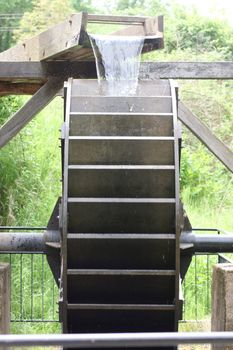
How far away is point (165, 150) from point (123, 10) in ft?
71.7

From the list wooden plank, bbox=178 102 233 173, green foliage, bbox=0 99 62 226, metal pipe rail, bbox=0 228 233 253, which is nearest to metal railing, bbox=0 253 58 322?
green foliage, bbox=0 99 62 226

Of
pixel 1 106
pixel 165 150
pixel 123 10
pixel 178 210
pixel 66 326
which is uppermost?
pixel 123 10

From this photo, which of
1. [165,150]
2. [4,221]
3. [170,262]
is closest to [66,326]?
[170,262]

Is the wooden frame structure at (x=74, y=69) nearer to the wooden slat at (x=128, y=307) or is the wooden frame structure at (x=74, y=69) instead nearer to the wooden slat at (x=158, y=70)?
the wooden slat at (x=158, y=70)

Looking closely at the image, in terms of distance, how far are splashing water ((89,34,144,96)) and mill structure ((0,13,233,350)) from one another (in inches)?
15.5

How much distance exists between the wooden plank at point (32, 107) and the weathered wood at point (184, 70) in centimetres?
85

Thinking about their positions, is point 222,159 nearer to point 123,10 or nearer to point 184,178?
point 184,178

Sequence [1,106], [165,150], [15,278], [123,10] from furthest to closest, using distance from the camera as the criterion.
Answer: [123,10]
[1,106]
[15,278]
[165,150]

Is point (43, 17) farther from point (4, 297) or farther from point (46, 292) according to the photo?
point (4, 297)

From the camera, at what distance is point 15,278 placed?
9.16m

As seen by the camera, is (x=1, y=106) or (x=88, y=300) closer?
(x=88, y=300)

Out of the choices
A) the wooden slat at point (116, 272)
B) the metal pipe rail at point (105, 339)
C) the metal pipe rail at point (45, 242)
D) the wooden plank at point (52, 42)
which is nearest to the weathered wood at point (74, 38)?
the wooden plank at point (52, 42)

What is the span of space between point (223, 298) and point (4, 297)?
4.86 feet

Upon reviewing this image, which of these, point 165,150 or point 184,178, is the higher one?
point 184,178
